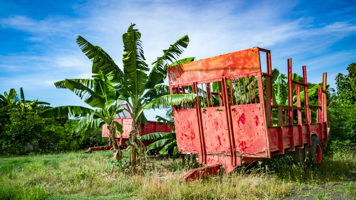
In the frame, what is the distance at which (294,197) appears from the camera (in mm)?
5238

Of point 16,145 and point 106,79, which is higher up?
point 106,79

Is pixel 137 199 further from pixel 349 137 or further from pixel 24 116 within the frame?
pixel 24 116

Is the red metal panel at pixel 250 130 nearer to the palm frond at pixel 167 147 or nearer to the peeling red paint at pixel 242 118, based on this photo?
the peeling red paint at pixel 242 118

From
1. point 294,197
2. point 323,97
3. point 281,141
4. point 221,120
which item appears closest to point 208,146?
point 221,120

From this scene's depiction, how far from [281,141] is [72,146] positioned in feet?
41.9

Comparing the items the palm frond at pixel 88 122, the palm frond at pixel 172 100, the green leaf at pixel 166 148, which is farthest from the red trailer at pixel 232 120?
the palm frond at pixel 88 122

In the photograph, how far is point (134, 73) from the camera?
24.1 feet

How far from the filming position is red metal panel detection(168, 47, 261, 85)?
5602 millimetres

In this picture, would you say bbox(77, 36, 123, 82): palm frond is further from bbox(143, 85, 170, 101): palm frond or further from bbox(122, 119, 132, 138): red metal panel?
bbox(122, 119, 132, 138): red metal panel

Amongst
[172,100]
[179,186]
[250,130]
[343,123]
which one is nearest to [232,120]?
[250,130]

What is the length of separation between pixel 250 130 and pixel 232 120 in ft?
1.51

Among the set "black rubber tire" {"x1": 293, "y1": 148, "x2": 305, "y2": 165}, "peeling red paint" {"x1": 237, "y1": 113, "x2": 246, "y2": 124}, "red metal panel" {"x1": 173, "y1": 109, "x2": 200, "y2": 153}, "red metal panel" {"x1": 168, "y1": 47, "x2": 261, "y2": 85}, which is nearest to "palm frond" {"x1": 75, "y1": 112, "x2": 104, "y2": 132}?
"red metal panel" {"x1": 173, "y1": 109, "x2": 200, "y2": 153}

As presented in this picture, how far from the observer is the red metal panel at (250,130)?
5.47 m

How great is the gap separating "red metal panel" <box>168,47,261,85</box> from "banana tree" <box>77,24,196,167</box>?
2.29 ft
